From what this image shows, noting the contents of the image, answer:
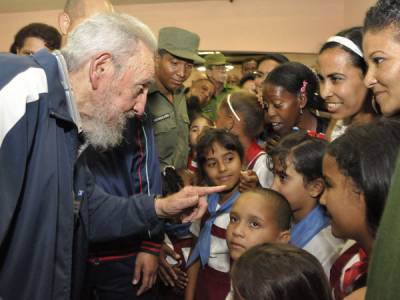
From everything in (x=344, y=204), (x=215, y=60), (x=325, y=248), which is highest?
(x=215, y=60)

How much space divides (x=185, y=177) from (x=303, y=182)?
3.49ft

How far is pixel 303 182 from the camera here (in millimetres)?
2098

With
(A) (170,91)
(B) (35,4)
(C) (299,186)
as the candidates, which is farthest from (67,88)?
(B) (35,4)

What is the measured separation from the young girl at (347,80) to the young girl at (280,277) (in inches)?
41.0

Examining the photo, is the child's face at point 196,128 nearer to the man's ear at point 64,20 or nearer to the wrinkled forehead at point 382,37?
the man's ear at point 64,20

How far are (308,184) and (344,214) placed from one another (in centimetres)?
69

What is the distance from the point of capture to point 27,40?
10.6 ft

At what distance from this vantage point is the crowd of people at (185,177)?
1274mm

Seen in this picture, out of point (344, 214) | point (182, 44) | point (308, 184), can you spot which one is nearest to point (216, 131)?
point (308, 184)

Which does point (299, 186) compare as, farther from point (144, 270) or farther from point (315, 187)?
point (144, 270)

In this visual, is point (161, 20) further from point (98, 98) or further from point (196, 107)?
point (98, 98)

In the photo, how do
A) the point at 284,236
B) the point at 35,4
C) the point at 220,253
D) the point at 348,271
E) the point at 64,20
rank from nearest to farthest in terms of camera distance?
the point at 348,271
the point at 284,236
the point at 220,253
the point at 64,20
the point at 35,4

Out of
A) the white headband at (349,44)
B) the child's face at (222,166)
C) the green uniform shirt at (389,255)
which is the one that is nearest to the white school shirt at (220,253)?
the child's face at (222,166)

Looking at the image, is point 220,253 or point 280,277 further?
point 220,253
